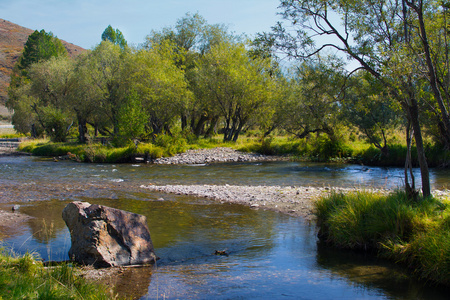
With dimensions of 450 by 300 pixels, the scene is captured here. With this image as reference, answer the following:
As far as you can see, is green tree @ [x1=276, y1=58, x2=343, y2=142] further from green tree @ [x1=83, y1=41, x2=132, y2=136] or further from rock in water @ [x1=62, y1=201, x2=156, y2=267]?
green tree @ [x1=83, y1=41, x2=132, y2=136]

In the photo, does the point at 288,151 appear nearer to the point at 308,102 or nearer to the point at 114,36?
the point at 308,102

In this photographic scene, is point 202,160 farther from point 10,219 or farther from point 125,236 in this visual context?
point 125,236

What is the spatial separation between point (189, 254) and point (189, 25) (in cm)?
4598

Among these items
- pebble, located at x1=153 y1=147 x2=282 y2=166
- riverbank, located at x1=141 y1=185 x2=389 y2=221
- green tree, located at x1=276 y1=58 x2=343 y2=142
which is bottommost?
riverbank, located at x1=141 y1=185 x2=389 y2=221

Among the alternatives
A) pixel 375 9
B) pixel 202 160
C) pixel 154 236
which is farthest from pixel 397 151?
pixel 154 236

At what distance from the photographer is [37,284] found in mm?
5316

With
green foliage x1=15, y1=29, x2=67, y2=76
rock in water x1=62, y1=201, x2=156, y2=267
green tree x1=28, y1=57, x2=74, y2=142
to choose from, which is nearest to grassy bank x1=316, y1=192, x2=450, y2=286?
rock in water x1=62, y1=201, x2=156, y2=267

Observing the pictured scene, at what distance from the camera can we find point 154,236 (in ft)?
34.2

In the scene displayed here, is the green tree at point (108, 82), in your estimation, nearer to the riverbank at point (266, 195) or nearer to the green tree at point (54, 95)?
the green tree at point (54, 95)

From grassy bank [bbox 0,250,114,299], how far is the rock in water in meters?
1.14

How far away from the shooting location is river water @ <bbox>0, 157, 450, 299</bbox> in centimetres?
698

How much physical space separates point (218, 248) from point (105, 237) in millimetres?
2984

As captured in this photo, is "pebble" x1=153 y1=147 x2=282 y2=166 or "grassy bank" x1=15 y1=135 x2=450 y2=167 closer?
"grassy bank" x1=15 y1=135 x2=450 y2=167

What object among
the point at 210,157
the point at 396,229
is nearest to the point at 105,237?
the point at 396,229
